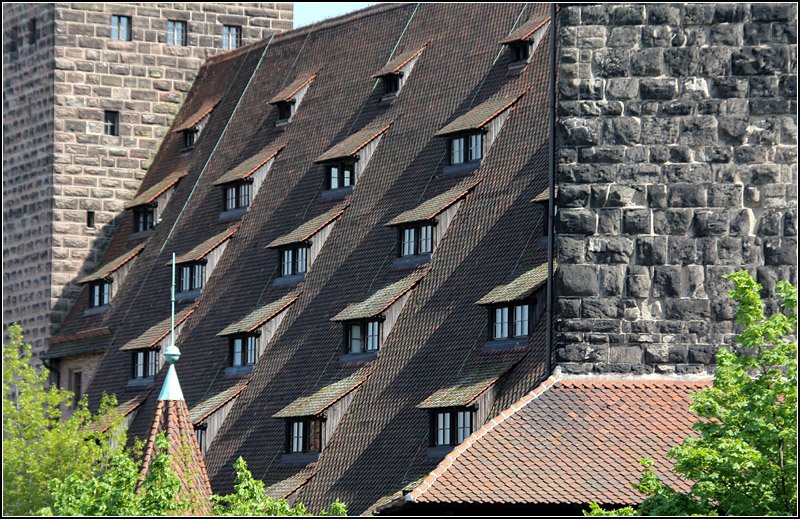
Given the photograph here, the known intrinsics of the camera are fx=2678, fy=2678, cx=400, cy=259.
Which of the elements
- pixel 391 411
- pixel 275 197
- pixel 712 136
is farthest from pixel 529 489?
pixel 275 197

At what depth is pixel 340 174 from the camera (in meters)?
57.9

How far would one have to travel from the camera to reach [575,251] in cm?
3566

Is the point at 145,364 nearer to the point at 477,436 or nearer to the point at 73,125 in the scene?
the point at 73,125

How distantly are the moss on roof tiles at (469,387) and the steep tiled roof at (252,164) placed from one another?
12519mm

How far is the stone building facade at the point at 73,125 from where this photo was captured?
67.4m

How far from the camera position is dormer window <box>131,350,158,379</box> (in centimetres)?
6091

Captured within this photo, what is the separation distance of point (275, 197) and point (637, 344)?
2524 cm

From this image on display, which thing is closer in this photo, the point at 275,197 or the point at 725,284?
the point at 725,284

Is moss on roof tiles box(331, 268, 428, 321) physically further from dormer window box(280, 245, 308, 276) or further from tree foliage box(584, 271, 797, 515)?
tree foliage box(584, 271, 797, 515)

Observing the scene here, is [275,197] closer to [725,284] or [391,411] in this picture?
[391,411]

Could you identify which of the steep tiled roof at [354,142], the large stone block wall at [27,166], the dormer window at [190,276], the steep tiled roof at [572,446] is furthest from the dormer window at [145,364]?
the steep tiled roof at [572,446]

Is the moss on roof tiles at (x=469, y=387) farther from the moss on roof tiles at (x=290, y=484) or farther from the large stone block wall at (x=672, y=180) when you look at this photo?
the large stone block wall at (x=672, y=180)

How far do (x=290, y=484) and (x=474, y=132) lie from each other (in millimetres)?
7959

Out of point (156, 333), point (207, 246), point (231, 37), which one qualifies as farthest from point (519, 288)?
point (231, 37)
